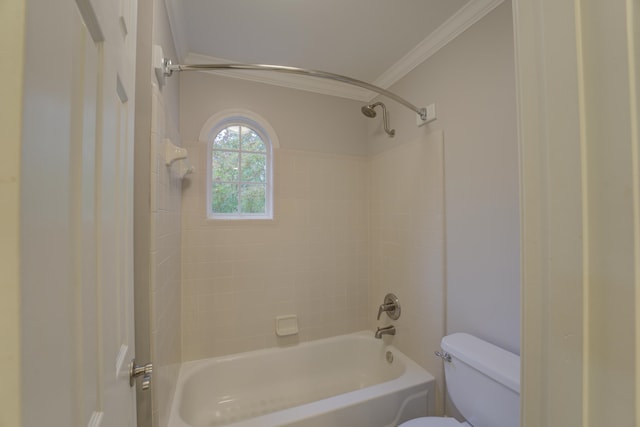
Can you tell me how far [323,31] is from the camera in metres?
1.52

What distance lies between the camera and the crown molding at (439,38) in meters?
1.28

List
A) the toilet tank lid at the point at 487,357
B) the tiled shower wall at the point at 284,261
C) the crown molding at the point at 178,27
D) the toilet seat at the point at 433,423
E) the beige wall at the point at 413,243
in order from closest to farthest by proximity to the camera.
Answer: the toilet tank lid at the point at 487,357 → the toilet seat at the point at 433,423 → the crown molding at the point at 178,27 → the beige wall at the point at 413,243 → the tiled shower wall at the point at 284,261

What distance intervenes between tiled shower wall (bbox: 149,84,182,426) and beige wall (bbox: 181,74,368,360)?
0.21 metres

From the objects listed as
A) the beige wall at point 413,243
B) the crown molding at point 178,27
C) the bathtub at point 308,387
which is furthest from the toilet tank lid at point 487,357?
the crown molding at point 178,27

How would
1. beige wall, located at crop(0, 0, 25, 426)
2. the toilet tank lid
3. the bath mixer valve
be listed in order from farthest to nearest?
the bath mixer valve < the toilet tank lid < beige wall, located at crop(0, 0, 25, 426)

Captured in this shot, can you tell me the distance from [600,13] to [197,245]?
6.36 ft

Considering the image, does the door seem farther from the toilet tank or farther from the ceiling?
the toilet tank

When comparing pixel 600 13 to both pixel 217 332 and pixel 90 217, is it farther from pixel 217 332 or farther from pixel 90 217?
pixel 217 332

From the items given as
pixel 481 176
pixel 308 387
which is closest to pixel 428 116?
pixel 481 176

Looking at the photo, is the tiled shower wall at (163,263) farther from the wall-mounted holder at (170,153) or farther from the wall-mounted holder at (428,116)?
the wall-mounted holder at (428,116)

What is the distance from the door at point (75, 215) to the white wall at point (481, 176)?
1447 millimetres

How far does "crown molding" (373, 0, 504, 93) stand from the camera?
128 centimetres

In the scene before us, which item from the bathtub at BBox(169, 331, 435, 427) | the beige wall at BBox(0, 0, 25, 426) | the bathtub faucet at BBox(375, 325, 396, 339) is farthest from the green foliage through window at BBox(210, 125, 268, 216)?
the beige wall at BBox(0, 0, 25, 426)

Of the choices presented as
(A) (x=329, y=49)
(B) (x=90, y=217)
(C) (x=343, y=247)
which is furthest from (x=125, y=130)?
(C) (x=343, y=247)
